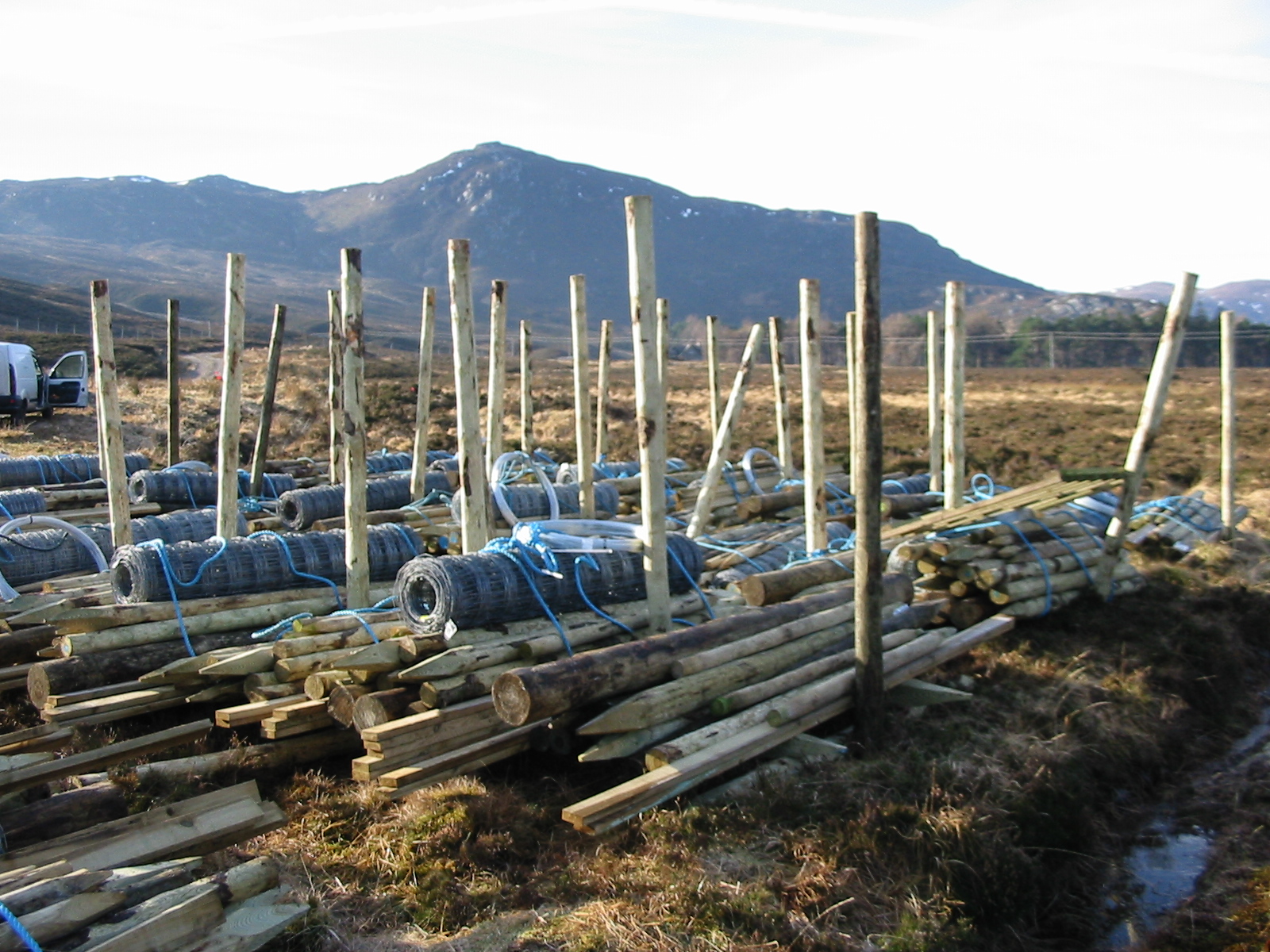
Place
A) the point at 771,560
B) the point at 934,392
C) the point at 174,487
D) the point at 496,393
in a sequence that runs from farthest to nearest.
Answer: the point at 934,392
the point at 174,487
the point at 496,393
the point at 771,560

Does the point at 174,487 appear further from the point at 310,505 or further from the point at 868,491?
the point at 868,491

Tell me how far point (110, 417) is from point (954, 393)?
948 cm

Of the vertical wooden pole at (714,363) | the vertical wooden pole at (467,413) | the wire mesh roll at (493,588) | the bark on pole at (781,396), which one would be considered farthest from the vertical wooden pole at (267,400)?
the wire mesh roll at (493,588)

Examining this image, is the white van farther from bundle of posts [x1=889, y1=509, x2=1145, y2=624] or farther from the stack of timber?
the stack of timber

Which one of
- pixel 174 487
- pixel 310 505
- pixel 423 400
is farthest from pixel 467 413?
pixel 174 487

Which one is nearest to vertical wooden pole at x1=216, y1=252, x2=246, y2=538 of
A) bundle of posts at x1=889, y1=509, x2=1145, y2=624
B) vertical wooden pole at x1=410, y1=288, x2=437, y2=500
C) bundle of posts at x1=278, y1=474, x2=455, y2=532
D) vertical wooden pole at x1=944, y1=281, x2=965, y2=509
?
bundle of posts at x1=278, y1=474, x2=455, y2=532

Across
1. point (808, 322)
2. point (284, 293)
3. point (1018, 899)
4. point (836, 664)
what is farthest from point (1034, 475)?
point (284, 293)

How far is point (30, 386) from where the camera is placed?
2603cm

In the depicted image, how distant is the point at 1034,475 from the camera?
70.8ft

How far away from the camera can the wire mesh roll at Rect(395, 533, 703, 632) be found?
6961 mm

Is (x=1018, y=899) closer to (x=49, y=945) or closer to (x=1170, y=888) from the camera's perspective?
(x=1170, y=888)

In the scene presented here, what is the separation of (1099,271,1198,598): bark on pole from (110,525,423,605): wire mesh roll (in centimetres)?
712

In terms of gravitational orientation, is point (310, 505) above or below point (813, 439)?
below

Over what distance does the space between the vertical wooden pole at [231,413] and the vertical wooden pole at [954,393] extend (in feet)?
26.3
